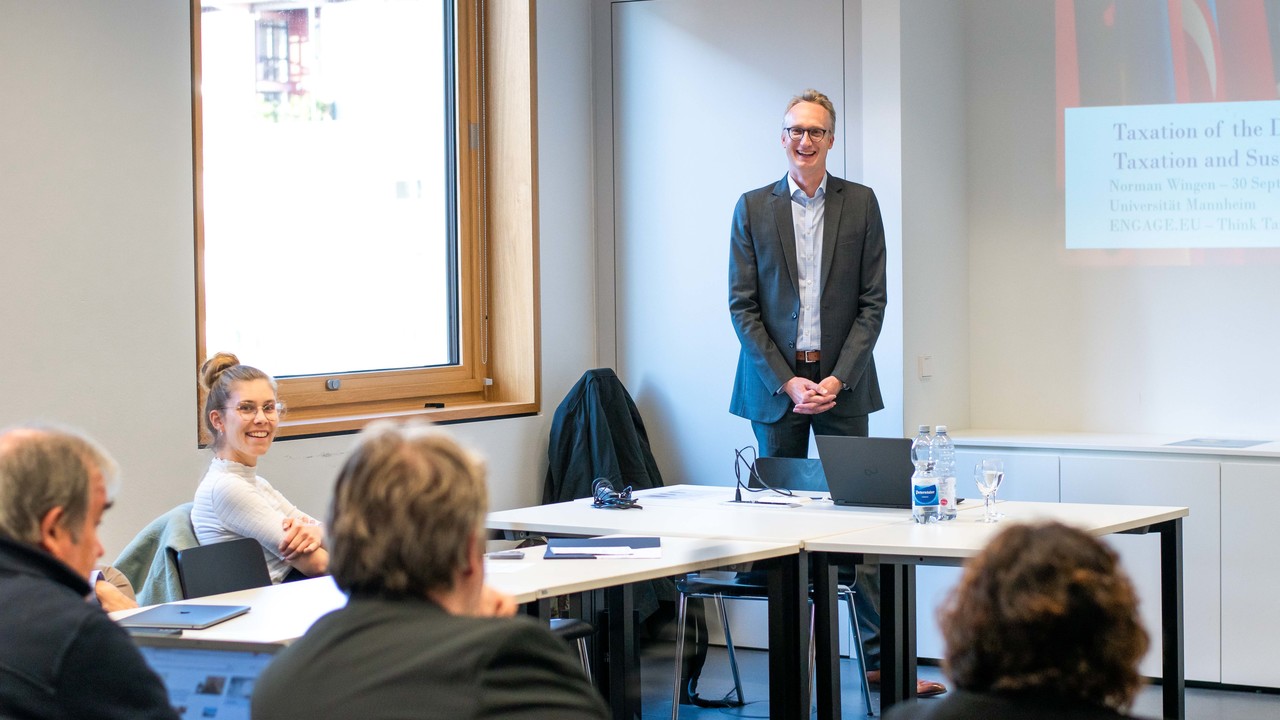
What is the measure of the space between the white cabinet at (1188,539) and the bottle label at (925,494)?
1489mm

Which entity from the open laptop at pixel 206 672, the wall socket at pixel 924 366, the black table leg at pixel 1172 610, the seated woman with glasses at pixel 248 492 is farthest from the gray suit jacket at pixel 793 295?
the open laptop at pixel 206 672

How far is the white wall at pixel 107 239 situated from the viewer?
3.59 m

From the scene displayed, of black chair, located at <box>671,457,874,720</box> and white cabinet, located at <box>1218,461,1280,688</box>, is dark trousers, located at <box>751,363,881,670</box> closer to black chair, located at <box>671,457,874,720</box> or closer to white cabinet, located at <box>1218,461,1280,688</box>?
black chair, located at <box>671,457,874,720</box>

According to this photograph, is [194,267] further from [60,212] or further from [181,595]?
[181,595]

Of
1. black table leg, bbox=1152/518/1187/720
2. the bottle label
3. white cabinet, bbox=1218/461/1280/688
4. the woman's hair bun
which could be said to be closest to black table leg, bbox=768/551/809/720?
the bottle label

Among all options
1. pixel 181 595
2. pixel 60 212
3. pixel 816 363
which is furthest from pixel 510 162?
pixel 181 595

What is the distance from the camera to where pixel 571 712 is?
1631 millimetres

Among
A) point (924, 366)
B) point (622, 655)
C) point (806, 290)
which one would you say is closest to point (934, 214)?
point (924, 366)

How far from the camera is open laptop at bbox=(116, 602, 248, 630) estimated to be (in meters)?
2.45

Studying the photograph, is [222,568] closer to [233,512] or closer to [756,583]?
[233,512]

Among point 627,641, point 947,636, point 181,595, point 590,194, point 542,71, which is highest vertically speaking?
point 542,71

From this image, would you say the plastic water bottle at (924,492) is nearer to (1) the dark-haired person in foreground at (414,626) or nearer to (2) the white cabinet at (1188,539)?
(2) the white cabinet at (1188,539)

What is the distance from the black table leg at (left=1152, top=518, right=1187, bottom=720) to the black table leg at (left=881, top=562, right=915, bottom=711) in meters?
0.66

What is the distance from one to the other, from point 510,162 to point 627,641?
7.68 ft
